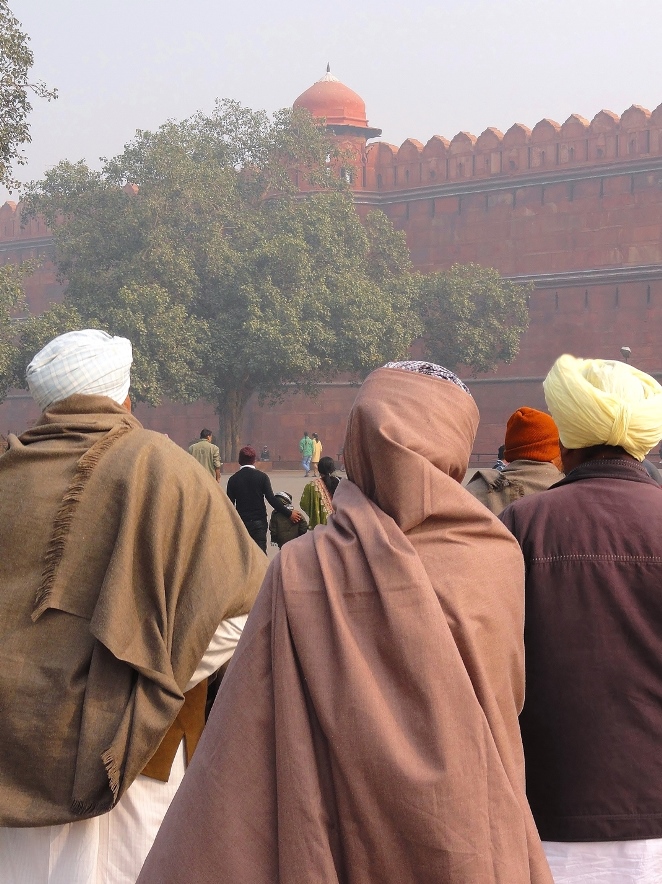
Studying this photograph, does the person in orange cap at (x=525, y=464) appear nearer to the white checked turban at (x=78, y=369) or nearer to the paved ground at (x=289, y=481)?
the white checked turban at (x=78, y=369)

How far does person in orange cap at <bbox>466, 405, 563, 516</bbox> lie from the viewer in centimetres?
335

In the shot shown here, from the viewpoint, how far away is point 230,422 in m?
24.7

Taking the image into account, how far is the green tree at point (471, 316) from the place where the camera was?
25.3 meters

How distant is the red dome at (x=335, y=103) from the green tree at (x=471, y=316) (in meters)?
6.49

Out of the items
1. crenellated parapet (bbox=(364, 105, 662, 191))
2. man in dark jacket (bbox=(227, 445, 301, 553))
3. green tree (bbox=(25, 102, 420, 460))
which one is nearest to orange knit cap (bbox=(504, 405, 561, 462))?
man in dark jacket (bbox=(227, 445, 301, 553))

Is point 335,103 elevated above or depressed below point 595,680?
above

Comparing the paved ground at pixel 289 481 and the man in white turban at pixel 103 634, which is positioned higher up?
the man in white turban at pixel 103 634

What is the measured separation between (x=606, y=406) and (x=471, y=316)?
2379 centimetres

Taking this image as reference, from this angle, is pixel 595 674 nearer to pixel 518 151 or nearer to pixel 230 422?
pixel 230 422

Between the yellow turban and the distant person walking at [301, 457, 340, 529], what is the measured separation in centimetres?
487

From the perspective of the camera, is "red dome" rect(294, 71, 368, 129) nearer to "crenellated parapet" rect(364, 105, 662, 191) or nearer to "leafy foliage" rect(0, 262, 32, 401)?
"crenellated parapet" rect(364, 105, 662, 191)

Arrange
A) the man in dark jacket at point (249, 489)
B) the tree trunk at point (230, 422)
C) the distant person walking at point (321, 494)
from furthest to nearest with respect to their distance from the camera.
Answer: the tree trunk at point (230, 422), the man in dark jacket at point (249, 489), the distant person walking at point (321, 494)

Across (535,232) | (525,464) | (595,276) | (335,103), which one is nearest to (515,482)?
(525,464)

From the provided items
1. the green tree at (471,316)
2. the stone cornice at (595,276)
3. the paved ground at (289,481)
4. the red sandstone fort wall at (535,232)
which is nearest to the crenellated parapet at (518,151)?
the red sandstone fort wall at (535,232)
